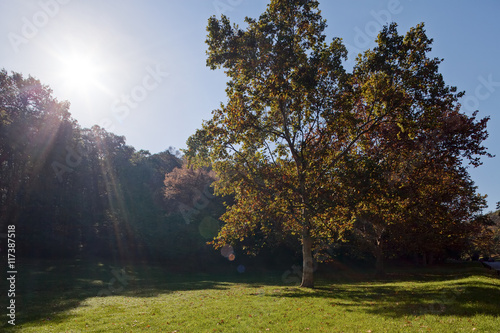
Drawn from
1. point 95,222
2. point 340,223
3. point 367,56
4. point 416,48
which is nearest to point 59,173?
point 95,222

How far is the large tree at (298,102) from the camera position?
58.2 ft

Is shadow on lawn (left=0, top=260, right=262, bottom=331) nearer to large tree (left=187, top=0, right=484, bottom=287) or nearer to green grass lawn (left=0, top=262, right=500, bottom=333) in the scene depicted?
green grass lawn (left=0, top=262, right=500, bottom=333)

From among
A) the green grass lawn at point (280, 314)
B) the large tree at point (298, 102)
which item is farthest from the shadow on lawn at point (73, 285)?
the large tree at point (298, 102)

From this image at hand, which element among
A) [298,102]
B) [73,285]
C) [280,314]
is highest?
[298,102]

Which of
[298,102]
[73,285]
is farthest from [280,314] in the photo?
[73,285]

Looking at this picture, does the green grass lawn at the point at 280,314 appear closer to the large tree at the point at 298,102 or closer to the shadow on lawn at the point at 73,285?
the shadow on lawn at the point at 73,285

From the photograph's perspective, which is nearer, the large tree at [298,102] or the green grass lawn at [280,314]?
the green grass lawn at [280,314]

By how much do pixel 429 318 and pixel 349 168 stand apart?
858 centimetres

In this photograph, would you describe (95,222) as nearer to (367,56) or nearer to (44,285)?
(44,285)

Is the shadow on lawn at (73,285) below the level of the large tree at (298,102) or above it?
below

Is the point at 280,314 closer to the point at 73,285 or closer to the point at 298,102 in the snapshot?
the point at 298,102

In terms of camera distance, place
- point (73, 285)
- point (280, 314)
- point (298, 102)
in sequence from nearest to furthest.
Answer: point (280, 314) → point (298, 102) → point (73, 285)

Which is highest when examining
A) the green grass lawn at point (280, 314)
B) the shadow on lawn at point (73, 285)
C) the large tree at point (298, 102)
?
the large tree at point (298, 102)

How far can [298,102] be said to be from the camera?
18.7 meters
